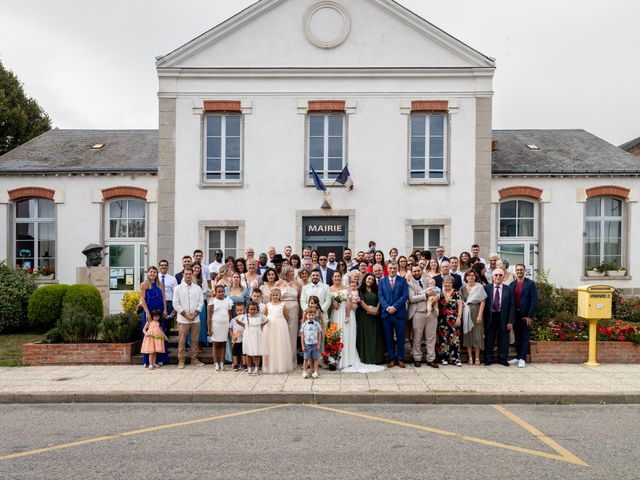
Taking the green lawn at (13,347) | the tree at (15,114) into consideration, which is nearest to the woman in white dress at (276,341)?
the green lawn at (13,347)

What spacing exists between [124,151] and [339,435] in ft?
53.7

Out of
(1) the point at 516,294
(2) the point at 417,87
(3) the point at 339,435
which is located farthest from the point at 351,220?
(3) the point at 339,435

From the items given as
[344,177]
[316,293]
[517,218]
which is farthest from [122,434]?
[517,218]

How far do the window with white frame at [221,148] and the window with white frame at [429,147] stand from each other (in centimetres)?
501

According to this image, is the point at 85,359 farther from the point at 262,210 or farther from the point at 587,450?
the point at 587,450

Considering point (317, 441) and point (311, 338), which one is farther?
point (311, 338)

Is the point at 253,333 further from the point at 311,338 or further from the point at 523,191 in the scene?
the point at 523,191

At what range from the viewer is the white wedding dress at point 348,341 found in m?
10.2

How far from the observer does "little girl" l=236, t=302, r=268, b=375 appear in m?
9.78

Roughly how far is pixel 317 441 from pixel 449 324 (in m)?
4.69

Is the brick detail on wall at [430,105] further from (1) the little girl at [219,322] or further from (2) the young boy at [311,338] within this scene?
(1) the little girl at [219,322]

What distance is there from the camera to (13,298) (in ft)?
49.6

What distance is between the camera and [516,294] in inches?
421

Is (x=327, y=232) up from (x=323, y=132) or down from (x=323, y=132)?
down
